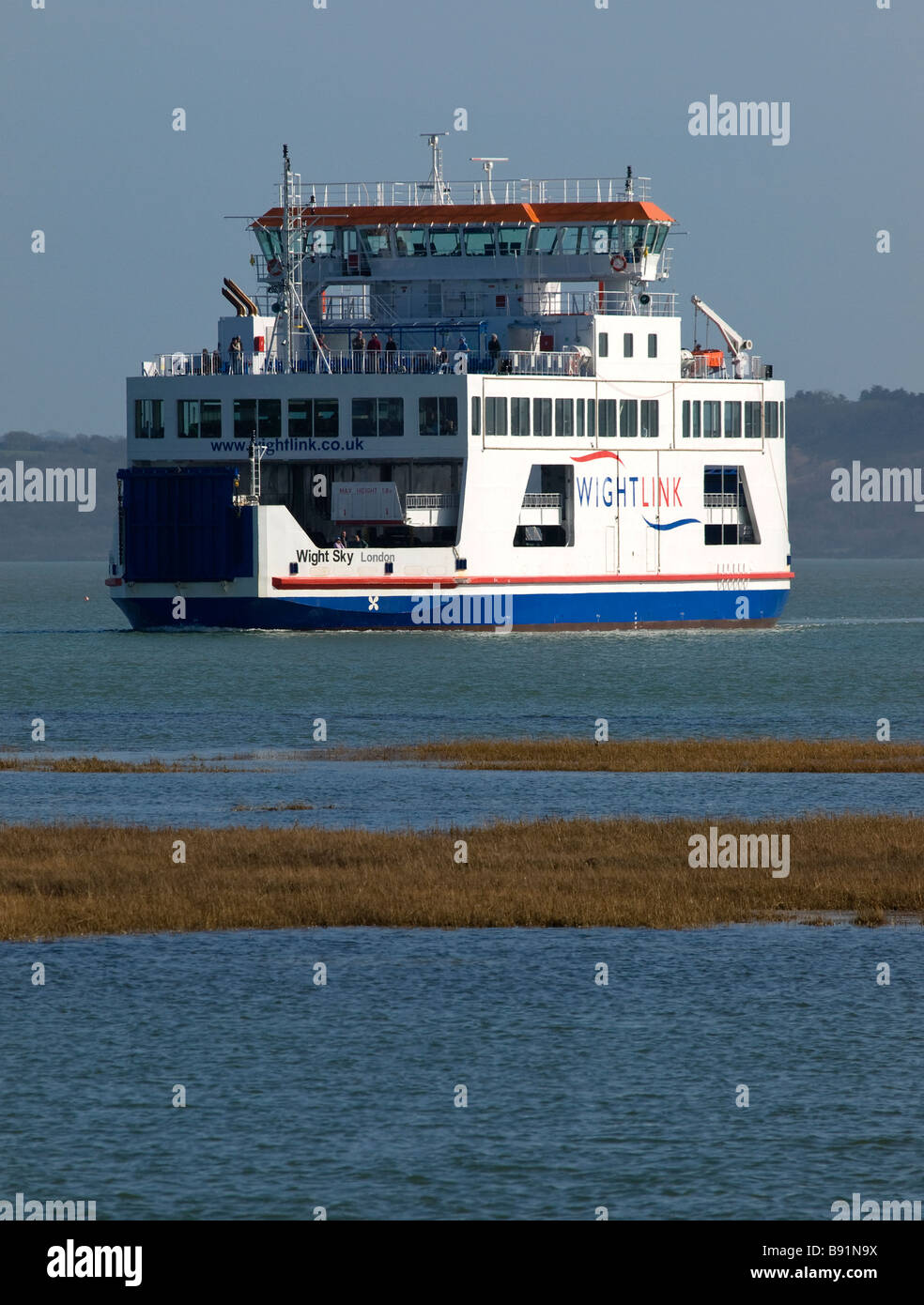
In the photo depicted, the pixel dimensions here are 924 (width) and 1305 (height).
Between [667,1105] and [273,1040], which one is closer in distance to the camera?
[667,1105]

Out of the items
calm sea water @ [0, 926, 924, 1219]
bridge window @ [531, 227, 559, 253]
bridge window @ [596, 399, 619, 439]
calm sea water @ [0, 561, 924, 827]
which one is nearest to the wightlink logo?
calm sea water @ [0, 561, 924, 827]

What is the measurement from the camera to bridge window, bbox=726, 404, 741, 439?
9156 centimetres

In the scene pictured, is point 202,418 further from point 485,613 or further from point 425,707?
point 425,707

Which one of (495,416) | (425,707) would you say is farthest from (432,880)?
(495,416)

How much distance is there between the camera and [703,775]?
43.2 metres

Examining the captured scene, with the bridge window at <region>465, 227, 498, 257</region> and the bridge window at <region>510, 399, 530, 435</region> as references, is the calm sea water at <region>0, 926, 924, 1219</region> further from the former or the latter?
the bridge window at <region>465, 227, 498, 257</region>

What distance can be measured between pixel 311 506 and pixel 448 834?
53.3 metres

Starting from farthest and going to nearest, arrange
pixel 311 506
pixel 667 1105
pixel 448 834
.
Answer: pixel 311 506 < pixel 448 834 < pixel 667 1105

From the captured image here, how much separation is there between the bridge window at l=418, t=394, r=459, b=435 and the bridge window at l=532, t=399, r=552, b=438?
392cm

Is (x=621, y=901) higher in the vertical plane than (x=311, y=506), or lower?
lower

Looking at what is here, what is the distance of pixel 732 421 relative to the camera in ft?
301

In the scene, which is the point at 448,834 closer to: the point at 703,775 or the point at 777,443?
the point at 703,775

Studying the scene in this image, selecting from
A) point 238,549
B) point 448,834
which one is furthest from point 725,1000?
point 238,549

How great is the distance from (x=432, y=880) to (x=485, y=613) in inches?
2134
